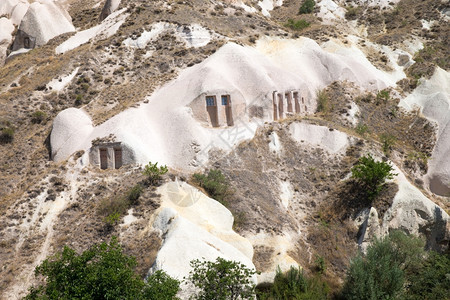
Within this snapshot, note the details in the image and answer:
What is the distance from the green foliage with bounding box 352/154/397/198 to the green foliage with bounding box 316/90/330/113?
9958 millimetres

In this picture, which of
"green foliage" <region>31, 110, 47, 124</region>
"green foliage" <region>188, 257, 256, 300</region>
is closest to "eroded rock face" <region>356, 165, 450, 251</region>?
"green foliage" <region>188, 257, 256, 300</region>

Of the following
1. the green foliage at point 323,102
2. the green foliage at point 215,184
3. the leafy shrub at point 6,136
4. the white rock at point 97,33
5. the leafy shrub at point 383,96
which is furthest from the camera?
the white rock at point 97,33

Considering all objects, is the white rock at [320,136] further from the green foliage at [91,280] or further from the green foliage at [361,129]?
the green foliage at [91,280]

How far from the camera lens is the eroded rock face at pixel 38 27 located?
163 ft

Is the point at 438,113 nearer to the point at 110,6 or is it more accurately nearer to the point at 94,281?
the point at 94,281

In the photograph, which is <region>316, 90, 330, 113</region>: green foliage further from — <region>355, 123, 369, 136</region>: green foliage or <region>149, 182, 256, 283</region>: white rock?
<region>149, 182, 256, 283</region>: white rock

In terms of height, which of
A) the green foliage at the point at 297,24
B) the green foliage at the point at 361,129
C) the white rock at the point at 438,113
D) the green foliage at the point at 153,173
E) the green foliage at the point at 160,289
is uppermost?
the green foliage at the point at 160,289

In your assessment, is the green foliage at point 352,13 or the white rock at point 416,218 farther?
the green foliage at point 352,13

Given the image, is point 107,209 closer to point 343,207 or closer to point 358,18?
point 343,207

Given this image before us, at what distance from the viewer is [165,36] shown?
4259 cm

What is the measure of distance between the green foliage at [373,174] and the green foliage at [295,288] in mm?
9277

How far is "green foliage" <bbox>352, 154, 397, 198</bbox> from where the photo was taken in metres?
29.1

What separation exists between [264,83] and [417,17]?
3258 cm

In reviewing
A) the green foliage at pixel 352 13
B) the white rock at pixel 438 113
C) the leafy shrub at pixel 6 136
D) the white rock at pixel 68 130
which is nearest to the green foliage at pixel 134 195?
the white rock at pixel 68 130
